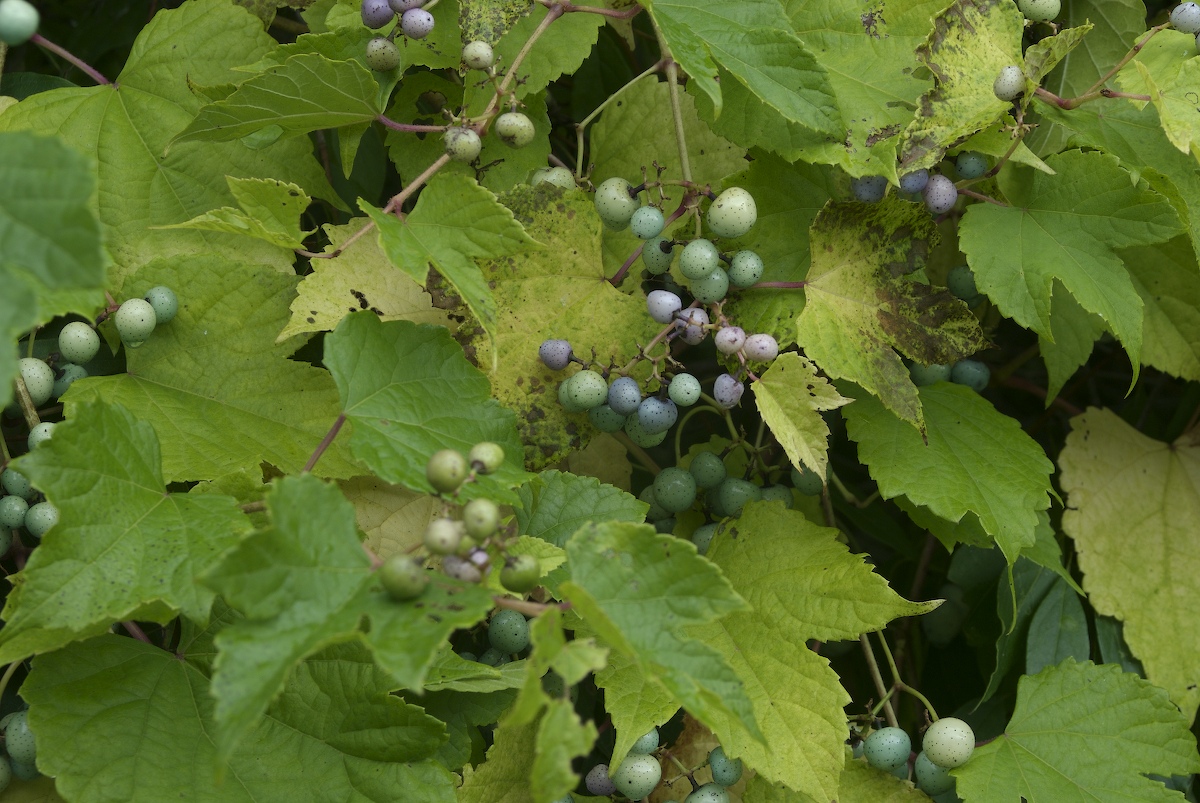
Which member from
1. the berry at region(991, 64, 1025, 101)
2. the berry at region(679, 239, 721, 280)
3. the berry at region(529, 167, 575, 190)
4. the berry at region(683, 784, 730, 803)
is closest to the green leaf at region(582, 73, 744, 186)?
the berry at region(529, 167, 575, 190)

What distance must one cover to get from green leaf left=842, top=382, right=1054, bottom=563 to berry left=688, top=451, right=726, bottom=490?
17cm

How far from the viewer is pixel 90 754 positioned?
1.01 meters

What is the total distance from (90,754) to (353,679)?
0.84ft

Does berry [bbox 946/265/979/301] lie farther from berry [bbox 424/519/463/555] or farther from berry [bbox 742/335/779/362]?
berry [bbox 424/519/463/555]

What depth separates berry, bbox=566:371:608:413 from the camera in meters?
1.12

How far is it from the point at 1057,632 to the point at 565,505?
79 centimetres

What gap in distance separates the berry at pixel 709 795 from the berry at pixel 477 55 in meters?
0.84

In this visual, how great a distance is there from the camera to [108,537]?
90 centimetres

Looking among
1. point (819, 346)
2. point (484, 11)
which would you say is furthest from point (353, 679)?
point (484, 11)

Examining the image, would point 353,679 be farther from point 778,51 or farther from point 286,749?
point 778,51

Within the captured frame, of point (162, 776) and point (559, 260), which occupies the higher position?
point (559, 260)

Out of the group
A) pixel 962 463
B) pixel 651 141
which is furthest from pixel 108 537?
pixel 962 463

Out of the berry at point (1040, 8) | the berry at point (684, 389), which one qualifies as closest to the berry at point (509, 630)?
the berry at point (684, 389)

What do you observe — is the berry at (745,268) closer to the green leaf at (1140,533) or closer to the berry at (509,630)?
the berry at (509,630)
